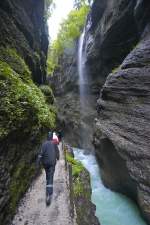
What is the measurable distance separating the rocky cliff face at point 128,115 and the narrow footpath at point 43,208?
300 centimetres

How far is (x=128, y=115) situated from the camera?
9.80 m

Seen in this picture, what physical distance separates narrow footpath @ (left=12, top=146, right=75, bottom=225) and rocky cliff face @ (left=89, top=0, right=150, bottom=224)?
3.00 metres

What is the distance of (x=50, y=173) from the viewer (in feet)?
20.7

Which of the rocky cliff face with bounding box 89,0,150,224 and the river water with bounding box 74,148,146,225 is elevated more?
the rocky cliff face with bounding box 89,0,150,224

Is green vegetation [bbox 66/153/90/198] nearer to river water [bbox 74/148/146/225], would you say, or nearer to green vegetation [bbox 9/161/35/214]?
river water [bbox 74/148/146/225]

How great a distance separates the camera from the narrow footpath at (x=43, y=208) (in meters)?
5.29

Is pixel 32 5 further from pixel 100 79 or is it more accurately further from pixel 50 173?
pixel 50 173

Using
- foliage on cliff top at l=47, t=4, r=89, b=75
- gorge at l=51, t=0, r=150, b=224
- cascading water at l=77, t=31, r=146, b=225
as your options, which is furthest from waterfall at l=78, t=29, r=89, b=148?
cascading water at l=77, t=31, r=146, b=225

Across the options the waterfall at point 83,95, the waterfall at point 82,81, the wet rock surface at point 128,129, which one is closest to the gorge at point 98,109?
the wet rock surface at point 128,129

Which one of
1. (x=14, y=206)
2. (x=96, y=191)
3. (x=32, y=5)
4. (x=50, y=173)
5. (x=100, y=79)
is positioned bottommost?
(x=96, y=191)

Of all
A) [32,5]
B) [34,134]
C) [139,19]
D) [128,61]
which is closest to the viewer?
[34,134]

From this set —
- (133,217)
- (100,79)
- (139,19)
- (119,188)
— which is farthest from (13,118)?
(100,79)

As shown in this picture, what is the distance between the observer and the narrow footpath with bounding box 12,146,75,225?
208 inches

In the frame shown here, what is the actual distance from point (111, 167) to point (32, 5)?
12.9 metres
